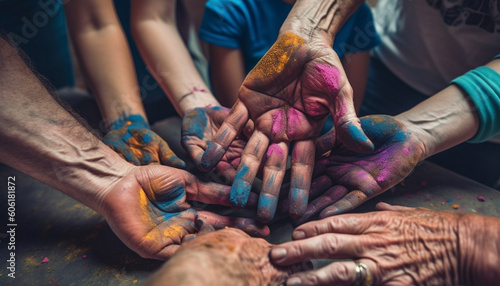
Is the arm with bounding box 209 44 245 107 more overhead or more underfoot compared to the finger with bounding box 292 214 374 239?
more overhead

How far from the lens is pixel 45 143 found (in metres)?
1.03

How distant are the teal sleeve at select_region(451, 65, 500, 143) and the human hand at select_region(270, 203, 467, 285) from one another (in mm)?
460

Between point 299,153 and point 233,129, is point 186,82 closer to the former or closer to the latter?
point 233,129

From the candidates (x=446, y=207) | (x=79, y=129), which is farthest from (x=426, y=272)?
(x=79, y=129)

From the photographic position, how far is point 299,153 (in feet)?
3.53

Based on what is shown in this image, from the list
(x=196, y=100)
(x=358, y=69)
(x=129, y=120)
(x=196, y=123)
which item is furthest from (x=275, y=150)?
(x=358, y=69)

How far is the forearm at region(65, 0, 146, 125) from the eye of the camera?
1.43 meters

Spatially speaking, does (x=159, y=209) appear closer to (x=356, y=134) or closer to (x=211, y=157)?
(x=211, y=157)

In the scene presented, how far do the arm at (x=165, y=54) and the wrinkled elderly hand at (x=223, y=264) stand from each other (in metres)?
0.81

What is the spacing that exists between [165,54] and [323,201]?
1050 millimetres

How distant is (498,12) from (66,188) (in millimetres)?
1653

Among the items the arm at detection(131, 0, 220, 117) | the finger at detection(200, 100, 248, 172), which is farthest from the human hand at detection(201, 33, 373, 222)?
the arm at detection(131, 0, 220, 117)

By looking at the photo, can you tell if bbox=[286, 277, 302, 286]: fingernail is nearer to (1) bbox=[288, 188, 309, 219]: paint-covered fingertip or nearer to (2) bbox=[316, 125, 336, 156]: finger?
(1) bbox=[288, 188, 309, 219]: paint-covered fingertip

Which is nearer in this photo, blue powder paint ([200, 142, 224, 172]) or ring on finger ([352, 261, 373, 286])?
ring on finger ([352, 261, 373, 286])
